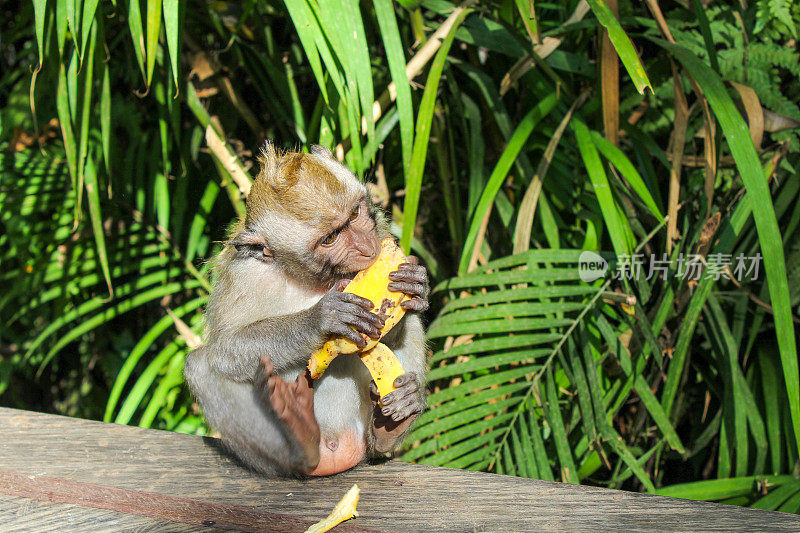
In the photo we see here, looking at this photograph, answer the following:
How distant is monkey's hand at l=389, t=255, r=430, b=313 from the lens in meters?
1.89

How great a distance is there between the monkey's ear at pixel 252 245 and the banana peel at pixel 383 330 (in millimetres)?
310

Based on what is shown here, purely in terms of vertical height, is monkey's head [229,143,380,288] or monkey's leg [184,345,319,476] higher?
monkey's head [229,143,380,288]

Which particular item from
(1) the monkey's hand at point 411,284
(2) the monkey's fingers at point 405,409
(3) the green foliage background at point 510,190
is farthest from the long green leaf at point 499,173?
(2) the monkey's fingers at point 405,409

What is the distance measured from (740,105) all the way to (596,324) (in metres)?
0.93

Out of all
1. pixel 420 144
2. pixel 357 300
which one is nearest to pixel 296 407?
pixel 357 300

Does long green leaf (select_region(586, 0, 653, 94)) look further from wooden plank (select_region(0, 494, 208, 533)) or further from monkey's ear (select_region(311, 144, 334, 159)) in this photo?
wooden plank (select_region(0, 494, 208, 533))

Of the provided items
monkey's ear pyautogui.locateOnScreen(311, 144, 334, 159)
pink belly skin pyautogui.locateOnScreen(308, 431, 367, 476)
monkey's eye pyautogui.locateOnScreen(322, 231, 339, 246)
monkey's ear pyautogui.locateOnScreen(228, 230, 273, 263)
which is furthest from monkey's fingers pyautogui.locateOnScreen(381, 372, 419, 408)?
monkey's ear pyautogui.locateOnScreen(311, 144, 334, 159)

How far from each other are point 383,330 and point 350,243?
29 centimetres

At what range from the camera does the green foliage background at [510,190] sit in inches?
95.0

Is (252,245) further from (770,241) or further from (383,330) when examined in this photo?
(770,241)

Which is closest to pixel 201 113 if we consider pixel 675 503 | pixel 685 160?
pixel 685 160

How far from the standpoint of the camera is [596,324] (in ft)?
8.47

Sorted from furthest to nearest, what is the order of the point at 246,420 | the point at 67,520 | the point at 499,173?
the point at 499,173, the point at 246,420, the point at 67,520

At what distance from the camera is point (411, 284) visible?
190 centimetres
